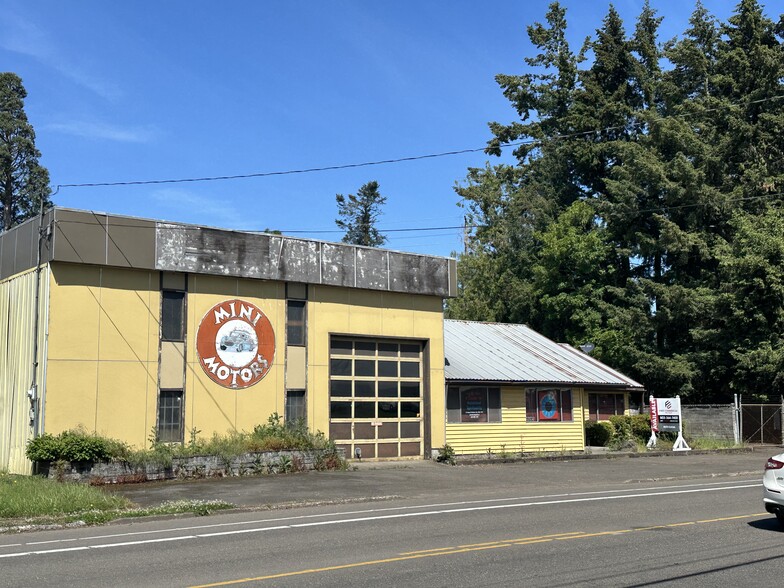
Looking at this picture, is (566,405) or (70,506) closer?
(70,506)

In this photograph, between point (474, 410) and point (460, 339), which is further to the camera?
point (460, 339)

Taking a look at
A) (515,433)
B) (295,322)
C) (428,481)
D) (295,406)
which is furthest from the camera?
(515,433)

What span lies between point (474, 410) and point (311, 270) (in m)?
7.84

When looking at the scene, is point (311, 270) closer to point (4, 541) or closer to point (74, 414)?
point (74, 414)

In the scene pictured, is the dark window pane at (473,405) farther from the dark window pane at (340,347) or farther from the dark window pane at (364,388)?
Answer: the dark window pane at (340,347)

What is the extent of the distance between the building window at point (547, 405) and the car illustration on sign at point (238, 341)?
10898mm

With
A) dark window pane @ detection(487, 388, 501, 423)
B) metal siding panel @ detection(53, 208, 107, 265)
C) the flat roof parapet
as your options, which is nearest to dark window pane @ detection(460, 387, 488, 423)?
dark window pane @ detection(487, 388, 501, 423)

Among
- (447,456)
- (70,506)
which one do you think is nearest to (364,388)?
(447,456)

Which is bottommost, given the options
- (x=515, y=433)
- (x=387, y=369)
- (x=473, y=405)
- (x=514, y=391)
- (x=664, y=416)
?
(x=515, y=433)

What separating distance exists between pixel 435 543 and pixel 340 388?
14935 mm

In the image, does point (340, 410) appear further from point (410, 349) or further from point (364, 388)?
point (410, 349)

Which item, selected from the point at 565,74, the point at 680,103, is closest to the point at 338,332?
the point at 680,103

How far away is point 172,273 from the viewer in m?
23.6

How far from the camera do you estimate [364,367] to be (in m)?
27.1
